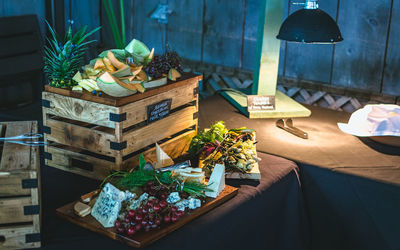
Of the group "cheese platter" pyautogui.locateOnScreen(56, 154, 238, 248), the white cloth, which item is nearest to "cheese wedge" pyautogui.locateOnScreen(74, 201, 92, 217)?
"cheese platter" pyautogui.locateOnScreen(56, 154, 238, 248)

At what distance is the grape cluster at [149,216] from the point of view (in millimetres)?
1437

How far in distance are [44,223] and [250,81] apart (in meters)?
2.72

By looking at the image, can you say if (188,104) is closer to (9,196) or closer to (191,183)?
(191,183)

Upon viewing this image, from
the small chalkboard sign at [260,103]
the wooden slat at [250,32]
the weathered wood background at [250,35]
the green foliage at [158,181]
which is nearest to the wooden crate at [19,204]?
the green foliage at [158,181]

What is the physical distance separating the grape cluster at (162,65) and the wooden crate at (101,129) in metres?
0.07

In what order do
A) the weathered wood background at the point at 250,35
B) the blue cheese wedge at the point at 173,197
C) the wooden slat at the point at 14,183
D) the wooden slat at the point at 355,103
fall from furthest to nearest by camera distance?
1. the wooden slat at the point at 355,103
2. the weathered wood background at the point at 250,35
3. the blue cheese wedge at the point at 173,197
4. the wooden slat at the point at 14,183

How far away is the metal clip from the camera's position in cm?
254

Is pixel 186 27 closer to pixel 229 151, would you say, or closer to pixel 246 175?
pixel 229 151

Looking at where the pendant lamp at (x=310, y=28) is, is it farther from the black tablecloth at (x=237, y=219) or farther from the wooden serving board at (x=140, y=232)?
the wooden serving board at (x=140, y=232)

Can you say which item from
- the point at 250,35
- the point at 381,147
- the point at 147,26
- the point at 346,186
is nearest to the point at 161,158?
the point at 346,186

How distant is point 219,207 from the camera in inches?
67.6

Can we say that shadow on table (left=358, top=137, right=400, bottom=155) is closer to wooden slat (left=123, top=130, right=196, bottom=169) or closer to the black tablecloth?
the black tablecloth

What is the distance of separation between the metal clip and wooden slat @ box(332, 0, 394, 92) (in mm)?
1057

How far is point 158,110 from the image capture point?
6.51 ft
